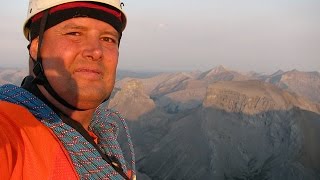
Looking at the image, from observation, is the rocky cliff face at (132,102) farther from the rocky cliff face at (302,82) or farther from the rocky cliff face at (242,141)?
the rocky cliff face at (302,82)

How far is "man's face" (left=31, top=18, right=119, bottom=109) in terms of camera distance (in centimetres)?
216

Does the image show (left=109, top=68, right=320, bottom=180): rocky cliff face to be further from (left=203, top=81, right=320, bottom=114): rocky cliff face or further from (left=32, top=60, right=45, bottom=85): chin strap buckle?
(left=32, top=60, right=45, bottom=85): chin strap buckle

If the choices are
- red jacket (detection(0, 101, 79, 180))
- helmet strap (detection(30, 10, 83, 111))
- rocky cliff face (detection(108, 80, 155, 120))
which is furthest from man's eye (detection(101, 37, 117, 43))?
rocky cliff face (detection(108, 80, 155, 120))

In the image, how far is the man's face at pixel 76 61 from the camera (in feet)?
7.10

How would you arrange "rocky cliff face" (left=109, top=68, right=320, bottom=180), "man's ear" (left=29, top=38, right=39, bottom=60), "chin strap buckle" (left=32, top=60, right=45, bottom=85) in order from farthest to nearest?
"rocky cliff face" (left=109, top=68, right=320, bottom=180) → "man's ear" (left=29, top=38, right=39, bottom=60) → "chin strap buckle" (left=32, top=60, right=45, bottom=85)

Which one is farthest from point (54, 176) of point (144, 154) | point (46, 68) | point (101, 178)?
point (144, 154)

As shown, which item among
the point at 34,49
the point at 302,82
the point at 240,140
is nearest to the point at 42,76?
the point at 34,49

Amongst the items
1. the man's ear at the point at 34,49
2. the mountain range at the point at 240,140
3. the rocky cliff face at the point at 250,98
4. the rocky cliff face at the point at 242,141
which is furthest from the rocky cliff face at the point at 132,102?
the man's ear at the point at 34,49

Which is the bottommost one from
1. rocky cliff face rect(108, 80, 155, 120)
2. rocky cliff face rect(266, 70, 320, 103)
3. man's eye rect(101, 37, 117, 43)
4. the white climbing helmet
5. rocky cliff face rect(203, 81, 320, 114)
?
rocky cliff face rect(266, 70, 320, 103)

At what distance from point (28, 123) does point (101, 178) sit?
48 centimetres

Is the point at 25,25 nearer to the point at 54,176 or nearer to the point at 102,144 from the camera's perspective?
the point at 102,144

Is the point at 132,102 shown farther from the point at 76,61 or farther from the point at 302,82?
the point at 302,82

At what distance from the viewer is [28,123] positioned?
1.60 meters

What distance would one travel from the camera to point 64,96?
2162 mm
